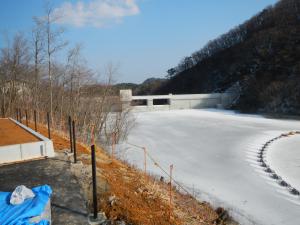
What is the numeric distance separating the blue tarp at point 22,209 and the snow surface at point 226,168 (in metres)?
5.95

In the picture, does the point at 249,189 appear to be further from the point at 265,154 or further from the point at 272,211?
the point at 265,154

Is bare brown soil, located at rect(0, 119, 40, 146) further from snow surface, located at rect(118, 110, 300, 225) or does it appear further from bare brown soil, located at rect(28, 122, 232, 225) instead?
snow surface, located at rect(118, 110, 300, 225)

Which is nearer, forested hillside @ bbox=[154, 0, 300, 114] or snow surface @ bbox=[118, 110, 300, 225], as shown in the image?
snow surface @ bbox=[118, 110, 300, 225]

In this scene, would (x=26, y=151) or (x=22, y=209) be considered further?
(x=26, y=151)

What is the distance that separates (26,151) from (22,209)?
3438 millimetres

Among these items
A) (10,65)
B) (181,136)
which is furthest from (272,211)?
(10,65)

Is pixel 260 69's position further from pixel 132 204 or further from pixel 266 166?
pixel 132 204

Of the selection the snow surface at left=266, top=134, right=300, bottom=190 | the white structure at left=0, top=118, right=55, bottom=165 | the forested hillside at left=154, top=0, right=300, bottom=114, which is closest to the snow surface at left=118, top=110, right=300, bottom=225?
the snow surface at left=266, top=134, right=300, bottom=190

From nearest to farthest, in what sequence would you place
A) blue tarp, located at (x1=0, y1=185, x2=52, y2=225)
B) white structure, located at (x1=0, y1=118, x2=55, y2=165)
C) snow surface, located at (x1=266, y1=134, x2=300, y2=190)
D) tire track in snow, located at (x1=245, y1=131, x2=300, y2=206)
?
1. blue tarp, located at (x1=0, y1=185, x2=52, y2=225)
2. white structure, located at (x1=0, y1=118, x2=55, y2=165)
3. tire track in snow, located at (x1=245, y1=131, x2=300, y2=206)
4. snow surface, located at (x1=266, y1=134, x2=300, y2=190)

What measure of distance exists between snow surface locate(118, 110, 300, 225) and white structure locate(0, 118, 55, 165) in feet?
18.5

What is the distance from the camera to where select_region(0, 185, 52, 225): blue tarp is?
4098 millimetres

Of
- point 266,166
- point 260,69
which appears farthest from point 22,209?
point 260,69

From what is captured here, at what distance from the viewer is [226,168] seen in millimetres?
13602

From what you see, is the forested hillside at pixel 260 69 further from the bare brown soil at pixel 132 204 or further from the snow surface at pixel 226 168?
the bare brown soil at pixel 132 204
